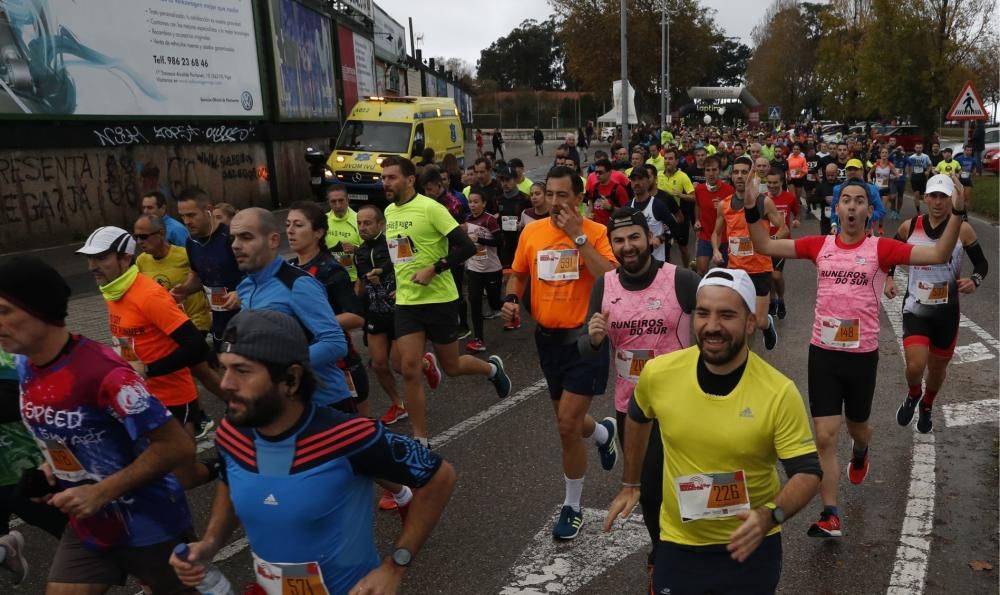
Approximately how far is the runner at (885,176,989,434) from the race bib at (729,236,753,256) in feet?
8.22

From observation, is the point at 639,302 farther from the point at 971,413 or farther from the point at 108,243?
the point at 971,413

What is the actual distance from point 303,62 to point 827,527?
24.6 m

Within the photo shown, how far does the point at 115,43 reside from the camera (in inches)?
658

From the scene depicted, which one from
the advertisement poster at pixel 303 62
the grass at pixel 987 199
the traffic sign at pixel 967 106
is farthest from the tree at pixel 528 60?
the traffic sign at pixel 967 106

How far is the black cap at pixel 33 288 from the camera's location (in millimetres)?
2805

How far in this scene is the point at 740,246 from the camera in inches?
352

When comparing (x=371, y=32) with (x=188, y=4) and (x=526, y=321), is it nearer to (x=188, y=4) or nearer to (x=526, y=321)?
(x=188, y=4)

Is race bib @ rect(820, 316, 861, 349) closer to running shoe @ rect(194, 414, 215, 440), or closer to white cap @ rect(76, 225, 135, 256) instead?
white cap @ rect(76, 225, 135, 256)

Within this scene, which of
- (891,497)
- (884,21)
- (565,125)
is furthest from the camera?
(565,125)

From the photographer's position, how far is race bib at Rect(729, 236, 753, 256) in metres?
8.90

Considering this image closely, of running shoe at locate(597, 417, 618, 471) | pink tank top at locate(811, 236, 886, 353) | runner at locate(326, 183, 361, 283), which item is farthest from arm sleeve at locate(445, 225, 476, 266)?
pink tank top at locate(811, 236, 886, 353)

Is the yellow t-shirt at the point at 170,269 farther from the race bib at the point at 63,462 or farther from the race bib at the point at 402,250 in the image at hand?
the race bib at the point at 63,462

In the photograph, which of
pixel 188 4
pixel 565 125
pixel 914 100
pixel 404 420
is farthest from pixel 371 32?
pixel 565 125

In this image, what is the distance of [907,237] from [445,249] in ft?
12.2
